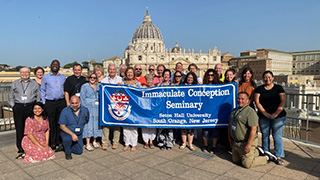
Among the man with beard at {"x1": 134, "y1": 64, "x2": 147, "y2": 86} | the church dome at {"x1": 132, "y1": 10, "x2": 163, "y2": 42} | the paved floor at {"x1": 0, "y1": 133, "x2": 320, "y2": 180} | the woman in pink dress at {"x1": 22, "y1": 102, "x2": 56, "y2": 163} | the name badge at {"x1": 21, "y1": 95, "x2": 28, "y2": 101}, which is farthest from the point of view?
the church dome at {"x1": 132, "y1": 10, "x2": 163, "y2": 42}

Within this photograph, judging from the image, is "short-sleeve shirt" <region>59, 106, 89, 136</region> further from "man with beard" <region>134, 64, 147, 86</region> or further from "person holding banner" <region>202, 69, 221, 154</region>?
"person holding banner" <region>202, 69, 221, 154</region>

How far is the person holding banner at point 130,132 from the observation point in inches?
201

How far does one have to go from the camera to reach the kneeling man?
3.94m

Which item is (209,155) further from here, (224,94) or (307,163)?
(307,163)

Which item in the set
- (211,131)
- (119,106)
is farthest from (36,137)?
(211,131)

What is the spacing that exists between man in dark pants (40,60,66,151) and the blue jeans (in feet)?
13.9

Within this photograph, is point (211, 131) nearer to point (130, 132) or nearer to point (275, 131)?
point (275, 131)

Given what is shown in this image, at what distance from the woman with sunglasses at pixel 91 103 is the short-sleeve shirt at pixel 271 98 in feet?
11.4

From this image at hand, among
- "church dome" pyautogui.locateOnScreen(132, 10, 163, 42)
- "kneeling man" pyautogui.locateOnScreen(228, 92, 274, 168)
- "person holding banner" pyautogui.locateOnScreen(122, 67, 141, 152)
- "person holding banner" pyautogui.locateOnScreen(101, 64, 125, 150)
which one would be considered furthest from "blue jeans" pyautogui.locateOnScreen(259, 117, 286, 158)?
"church dome" pyautogui.locateOnScreen(132, 10, 163, 42)

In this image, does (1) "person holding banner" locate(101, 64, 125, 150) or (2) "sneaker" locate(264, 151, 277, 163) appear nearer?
(2) "sneaker" locate(264, 151, 277, 163)

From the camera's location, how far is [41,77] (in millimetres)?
5637

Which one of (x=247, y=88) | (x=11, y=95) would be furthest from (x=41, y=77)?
(x=247, y=88)

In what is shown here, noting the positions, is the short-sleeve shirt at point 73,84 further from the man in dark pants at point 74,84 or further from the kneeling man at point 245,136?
the kneeling man at point 245,136

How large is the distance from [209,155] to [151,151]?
1.21 metres
